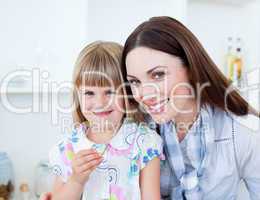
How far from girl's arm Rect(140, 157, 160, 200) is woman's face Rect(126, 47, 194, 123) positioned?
14 centimetres

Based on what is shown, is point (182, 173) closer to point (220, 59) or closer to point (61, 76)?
point (61, 76)

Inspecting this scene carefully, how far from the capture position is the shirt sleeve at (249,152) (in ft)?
3.27

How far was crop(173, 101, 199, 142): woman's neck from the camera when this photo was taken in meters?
1.04

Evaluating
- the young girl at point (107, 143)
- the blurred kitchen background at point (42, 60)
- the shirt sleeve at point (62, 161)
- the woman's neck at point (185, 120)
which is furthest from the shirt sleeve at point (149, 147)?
the blurred kitchen background at point (42, 60)

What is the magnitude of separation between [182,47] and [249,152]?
1.37ft

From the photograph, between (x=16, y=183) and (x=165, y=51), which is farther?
(x=16, y=183)

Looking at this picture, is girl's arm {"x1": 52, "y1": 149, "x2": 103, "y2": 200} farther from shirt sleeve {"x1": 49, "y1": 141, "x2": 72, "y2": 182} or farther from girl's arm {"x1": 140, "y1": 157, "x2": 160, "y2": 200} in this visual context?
girl's arm {"x1": 140, "y1": 157, "x2": 160, "y2": 200}

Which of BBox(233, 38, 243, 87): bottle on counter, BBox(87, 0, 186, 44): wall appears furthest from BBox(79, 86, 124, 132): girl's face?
BBox(233, 38, 243, 87): bottle on counter

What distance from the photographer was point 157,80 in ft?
2.86

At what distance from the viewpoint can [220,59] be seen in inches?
71.6

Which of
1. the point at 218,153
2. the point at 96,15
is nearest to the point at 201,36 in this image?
the point at 96,15

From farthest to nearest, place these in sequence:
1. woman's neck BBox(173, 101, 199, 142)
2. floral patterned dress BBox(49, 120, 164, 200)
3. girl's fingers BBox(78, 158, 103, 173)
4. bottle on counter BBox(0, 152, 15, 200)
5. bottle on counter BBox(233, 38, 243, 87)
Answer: bottle on counter BBox(233, 38, 243, 87), bottle on counter BBox(0, 152, 15, 200), woman's neck BBox(173, 101, 199, 142), floral patterned dress BBox(49, 120, 164, 200), girl's fingers BBox(78, 158, 103, 173)

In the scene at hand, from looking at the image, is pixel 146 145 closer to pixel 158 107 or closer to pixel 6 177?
pixel 158 107

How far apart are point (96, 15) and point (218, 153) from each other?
0.86 meters
